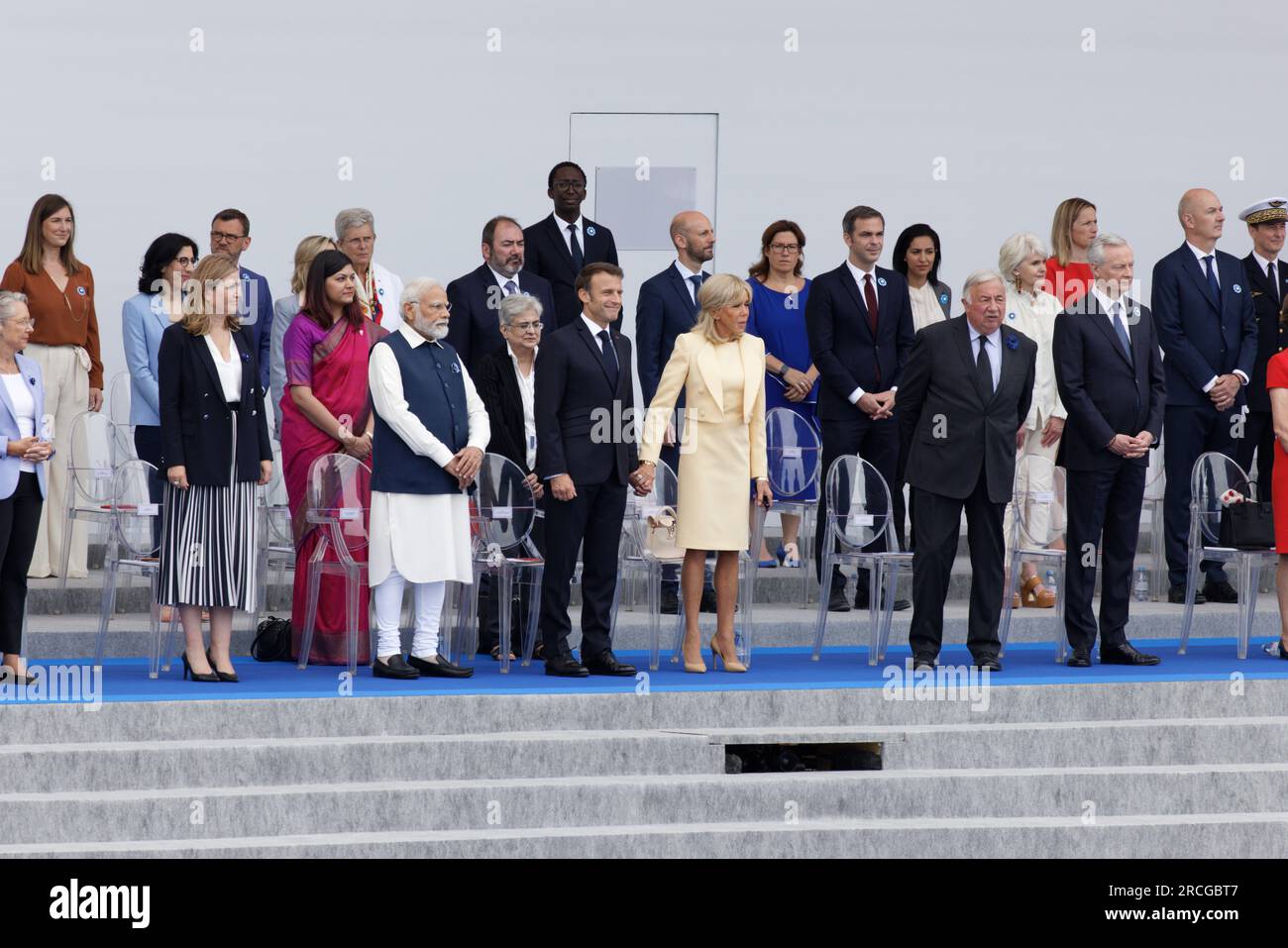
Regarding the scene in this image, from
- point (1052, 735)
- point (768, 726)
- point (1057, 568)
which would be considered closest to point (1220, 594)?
point (1057, 568)

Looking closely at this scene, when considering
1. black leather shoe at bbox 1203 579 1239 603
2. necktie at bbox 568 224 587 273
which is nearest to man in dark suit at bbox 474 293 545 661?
necktie at bbox 568 224 587 273

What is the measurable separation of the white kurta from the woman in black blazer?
471mm

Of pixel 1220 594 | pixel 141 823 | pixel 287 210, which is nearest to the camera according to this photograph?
pixel 141 823

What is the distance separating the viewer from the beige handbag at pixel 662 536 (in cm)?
776

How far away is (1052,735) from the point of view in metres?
6.94

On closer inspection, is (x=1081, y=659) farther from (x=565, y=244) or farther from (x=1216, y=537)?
(x=565, y=244)

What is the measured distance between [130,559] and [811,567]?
3.27 meters

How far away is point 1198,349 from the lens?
9180 millimetres

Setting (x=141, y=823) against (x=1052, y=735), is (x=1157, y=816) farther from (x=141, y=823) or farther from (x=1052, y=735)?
(x=141, y=823)

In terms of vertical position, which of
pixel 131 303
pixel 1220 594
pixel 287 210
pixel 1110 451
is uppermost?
pixel 287 210

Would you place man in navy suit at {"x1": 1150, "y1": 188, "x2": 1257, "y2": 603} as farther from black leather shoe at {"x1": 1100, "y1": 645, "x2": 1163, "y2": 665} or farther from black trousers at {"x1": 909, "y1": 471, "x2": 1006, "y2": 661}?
black trousers at {"x1": 909, "y1": 471, "x2": 1006, "y2": 661}

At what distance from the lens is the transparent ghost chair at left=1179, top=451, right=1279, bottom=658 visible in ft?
27.1

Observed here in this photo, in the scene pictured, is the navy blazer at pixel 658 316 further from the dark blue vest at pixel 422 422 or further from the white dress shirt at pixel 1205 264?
the white dress shirt at pixel 1205 264

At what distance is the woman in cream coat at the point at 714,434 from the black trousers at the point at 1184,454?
2622mm
